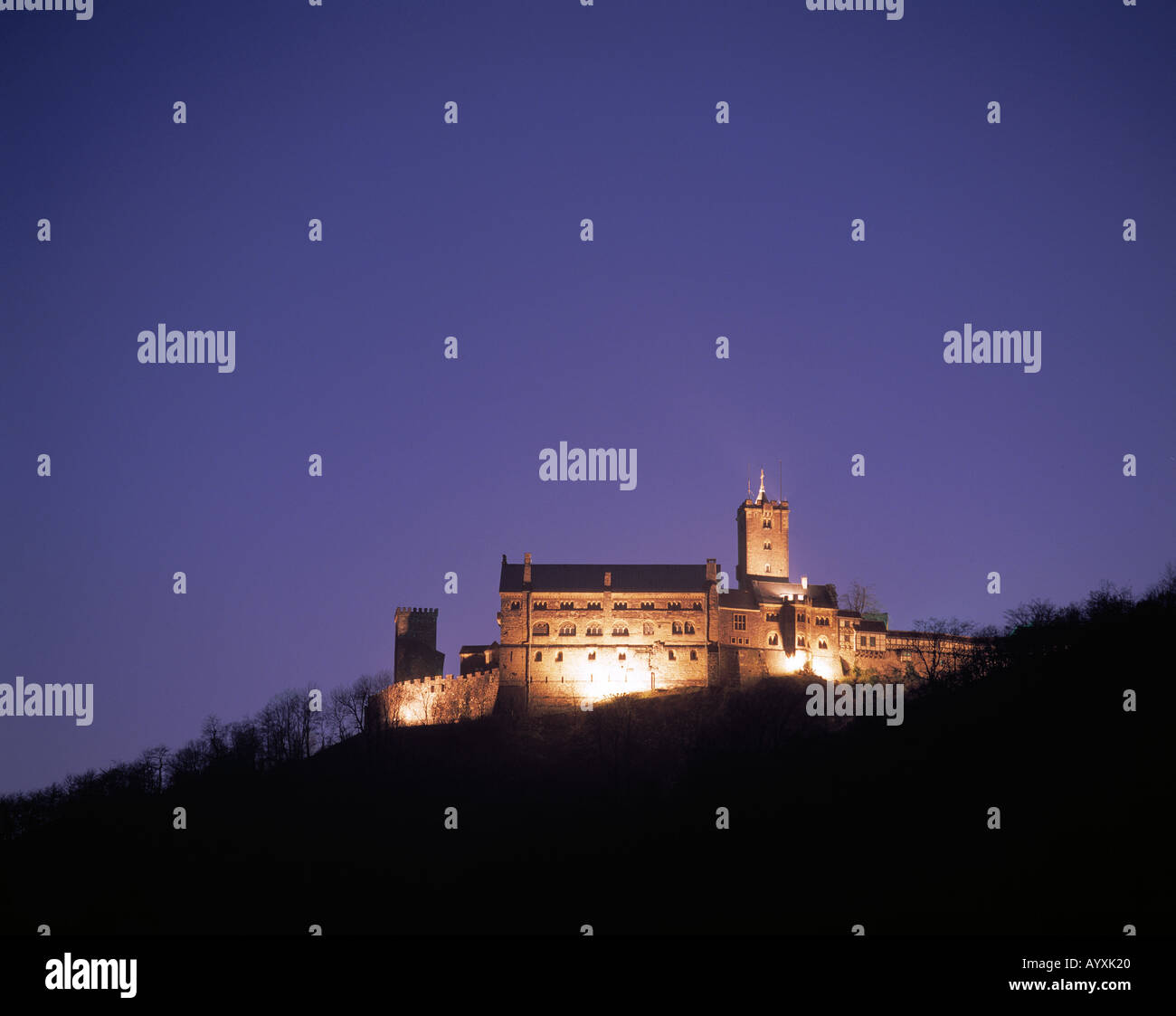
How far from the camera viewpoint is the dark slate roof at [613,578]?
97688 millimetres

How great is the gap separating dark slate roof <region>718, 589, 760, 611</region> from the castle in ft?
0.30

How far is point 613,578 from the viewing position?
324 ft

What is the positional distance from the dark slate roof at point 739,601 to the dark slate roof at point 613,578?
2.06 meters

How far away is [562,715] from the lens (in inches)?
3585

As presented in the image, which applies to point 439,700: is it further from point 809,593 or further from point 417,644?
point 809,593

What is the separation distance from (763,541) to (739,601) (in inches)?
363
